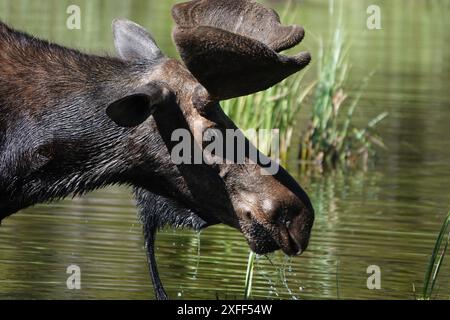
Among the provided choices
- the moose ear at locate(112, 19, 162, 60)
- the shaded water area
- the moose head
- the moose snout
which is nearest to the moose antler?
the moose head

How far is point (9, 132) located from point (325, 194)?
264 inches

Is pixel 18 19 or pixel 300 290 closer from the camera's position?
pixel 300 290

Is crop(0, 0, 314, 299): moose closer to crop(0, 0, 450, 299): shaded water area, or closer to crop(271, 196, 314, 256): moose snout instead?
crop(271, 196, 314, 256): moose snout

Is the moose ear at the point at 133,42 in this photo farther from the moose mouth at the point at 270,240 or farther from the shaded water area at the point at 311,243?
the moose mouth at the point at 270,240

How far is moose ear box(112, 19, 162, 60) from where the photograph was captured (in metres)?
8.20

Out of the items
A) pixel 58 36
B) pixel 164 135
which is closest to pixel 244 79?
pixel 164 135

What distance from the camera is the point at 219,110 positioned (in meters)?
7.85

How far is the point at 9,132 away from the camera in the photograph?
7.77m

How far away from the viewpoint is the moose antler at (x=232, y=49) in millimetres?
7266

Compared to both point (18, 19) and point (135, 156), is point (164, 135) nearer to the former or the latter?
point (135, 156)

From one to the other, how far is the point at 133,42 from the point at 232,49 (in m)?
1.12

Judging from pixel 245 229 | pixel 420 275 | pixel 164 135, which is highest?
pixel 164 135
